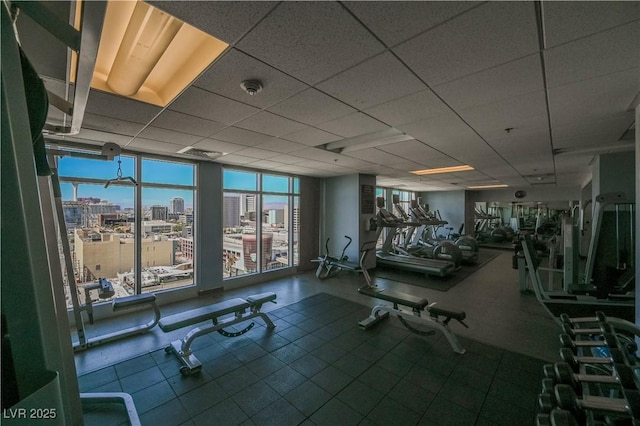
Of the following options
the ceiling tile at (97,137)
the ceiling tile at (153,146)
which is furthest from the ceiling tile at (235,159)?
the ceiling tile at (97,137)

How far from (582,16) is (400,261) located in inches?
227

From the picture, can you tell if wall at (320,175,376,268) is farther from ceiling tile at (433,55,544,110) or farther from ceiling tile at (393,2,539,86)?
ceiling tile at (393,2,539,86)

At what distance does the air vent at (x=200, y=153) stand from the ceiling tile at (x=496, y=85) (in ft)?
11.3

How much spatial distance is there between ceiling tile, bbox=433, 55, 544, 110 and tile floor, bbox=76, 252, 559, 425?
2.53 metres

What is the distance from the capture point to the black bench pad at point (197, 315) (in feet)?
8.62

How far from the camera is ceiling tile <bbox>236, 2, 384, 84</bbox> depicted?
1.19 metres

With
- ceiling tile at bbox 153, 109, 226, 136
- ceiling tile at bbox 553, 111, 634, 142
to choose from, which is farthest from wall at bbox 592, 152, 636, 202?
ceiling tile at bbox 153, 109, 226, 136

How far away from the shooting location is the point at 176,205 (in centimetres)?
458

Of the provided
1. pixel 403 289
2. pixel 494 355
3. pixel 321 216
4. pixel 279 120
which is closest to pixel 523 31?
pixel 279 120

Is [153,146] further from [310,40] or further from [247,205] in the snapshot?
[310,40]

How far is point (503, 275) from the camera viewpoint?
6160 mm

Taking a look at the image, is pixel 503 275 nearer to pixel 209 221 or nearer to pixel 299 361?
pixel 299 361

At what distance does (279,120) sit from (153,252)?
11.4ft

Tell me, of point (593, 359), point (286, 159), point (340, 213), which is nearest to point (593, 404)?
point (593, 359)
